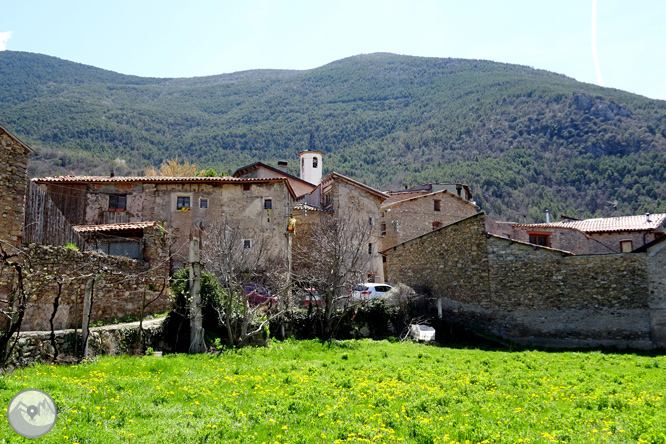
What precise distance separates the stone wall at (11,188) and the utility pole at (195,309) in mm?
5095

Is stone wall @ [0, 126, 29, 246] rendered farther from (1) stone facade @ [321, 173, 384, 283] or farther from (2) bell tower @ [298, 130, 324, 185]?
(2) bell tower @ [298, 130, 324, 185]

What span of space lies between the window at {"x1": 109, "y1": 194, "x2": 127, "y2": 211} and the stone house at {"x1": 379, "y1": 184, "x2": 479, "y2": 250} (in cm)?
2118

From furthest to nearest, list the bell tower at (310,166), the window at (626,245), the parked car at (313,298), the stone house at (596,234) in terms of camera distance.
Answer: the bell tower at (310,166)
the window at (626,245)
the stone house at (596,234)
the parked car at (313,298)

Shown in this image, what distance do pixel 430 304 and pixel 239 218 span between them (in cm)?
1338

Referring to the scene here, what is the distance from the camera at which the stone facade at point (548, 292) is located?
21.6 m

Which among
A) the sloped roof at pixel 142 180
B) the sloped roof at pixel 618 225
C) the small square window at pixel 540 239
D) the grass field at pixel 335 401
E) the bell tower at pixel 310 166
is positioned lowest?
the grass field at pixel 335 401

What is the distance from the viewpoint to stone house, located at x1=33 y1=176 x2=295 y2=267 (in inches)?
1146

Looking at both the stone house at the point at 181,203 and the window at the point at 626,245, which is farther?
the window at the point at 626,245

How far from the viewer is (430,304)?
2509 cm

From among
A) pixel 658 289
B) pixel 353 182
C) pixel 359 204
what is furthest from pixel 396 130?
pixel 658 289

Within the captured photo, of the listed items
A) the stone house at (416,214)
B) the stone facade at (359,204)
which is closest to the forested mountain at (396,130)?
the stone house at (416,214)

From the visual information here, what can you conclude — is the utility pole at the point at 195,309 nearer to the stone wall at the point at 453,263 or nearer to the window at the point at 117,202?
the stone wall at the point at 453,263

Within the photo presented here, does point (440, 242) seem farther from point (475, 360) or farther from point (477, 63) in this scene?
point (477, 63)

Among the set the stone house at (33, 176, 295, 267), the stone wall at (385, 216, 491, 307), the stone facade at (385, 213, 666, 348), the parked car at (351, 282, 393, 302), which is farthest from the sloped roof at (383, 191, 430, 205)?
the stone facade at (385, 213, 666, 348)
